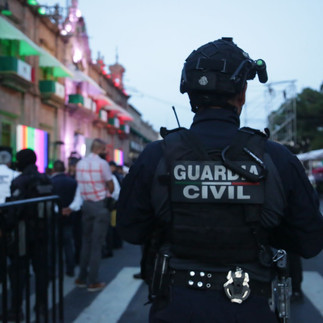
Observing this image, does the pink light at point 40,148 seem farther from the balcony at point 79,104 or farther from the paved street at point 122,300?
the paved street at point 122,300

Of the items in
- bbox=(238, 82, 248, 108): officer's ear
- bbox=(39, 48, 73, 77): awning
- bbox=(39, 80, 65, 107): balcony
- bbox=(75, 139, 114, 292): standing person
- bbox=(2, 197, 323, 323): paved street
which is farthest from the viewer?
bbox=(39, 80, 65, 107): balcony

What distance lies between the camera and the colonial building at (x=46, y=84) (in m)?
18.8

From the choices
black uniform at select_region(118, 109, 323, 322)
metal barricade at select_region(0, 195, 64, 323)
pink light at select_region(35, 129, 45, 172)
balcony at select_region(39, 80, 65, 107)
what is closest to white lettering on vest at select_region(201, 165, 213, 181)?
black uniform at select_region(118, 109, 323, 322)

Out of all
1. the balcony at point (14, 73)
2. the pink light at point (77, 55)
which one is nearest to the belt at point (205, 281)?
the balcony at point (14, 73)

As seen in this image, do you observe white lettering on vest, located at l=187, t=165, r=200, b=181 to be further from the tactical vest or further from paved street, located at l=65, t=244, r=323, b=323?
paved street, located at l=65, t=244, r=323, b=323

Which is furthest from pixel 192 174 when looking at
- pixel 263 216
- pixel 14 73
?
pixel 14 73

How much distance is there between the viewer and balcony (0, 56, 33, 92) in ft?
58.7

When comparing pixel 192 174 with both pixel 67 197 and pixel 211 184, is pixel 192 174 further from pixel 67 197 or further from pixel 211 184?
pixel 67 197

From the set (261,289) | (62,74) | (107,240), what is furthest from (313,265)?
(62,74)

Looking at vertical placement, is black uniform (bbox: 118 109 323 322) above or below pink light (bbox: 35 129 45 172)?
below

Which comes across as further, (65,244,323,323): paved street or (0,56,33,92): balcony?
(0,56,33,92): balcony

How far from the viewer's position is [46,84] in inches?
883

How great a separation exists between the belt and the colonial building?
13.8 metres

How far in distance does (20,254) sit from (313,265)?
537 centimetres
